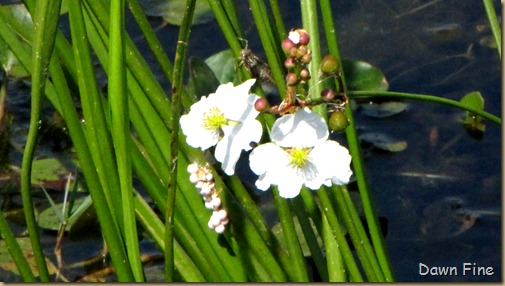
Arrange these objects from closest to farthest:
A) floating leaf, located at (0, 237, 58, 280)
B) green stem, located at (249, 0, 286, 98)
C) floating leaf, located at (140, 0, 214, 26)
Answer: green stem, located at (249, 0, 286, 98) < floating leaf, located at (0, 237, 58, 280) < floating leaf, located at (140, 0, 214, 26)

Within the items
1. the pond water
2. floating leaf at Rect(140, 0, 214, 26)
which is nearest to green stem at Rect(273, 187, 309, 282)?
the pond water

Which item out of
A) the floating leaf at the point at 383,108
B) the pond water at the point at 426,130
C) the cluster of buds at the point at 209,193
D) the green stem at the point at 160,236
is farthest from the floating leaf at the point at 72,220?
the floating leaf at the point at 383,108

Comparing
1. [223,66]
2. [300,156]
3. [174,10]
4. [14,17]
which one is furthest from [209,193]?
[174,10]

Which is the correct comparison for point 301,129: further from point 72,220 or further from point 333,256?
point 72,220

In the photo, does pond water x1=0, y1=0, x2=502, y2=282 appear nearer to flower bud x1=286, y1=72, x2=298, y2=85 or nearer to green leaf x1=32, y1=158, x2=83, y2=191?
green leaf x1=32, y1=158, x2=83, y2=191

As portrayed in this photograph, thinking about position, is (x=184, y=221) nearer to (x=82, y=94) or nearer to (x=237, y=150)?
(x=82, y=94)

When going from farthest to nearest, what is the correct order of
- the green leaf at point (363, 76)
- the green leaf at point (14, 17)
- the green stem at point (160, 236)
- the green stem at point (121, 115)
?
the green leaf at point (363, 76) < the green leaf at point (14, 17) < the green stem at point (160, 236) < the green stem at point (121, 115)

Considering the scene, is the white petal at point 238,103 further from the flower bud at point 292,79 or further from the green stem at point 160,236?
the green stem at point 160,236
